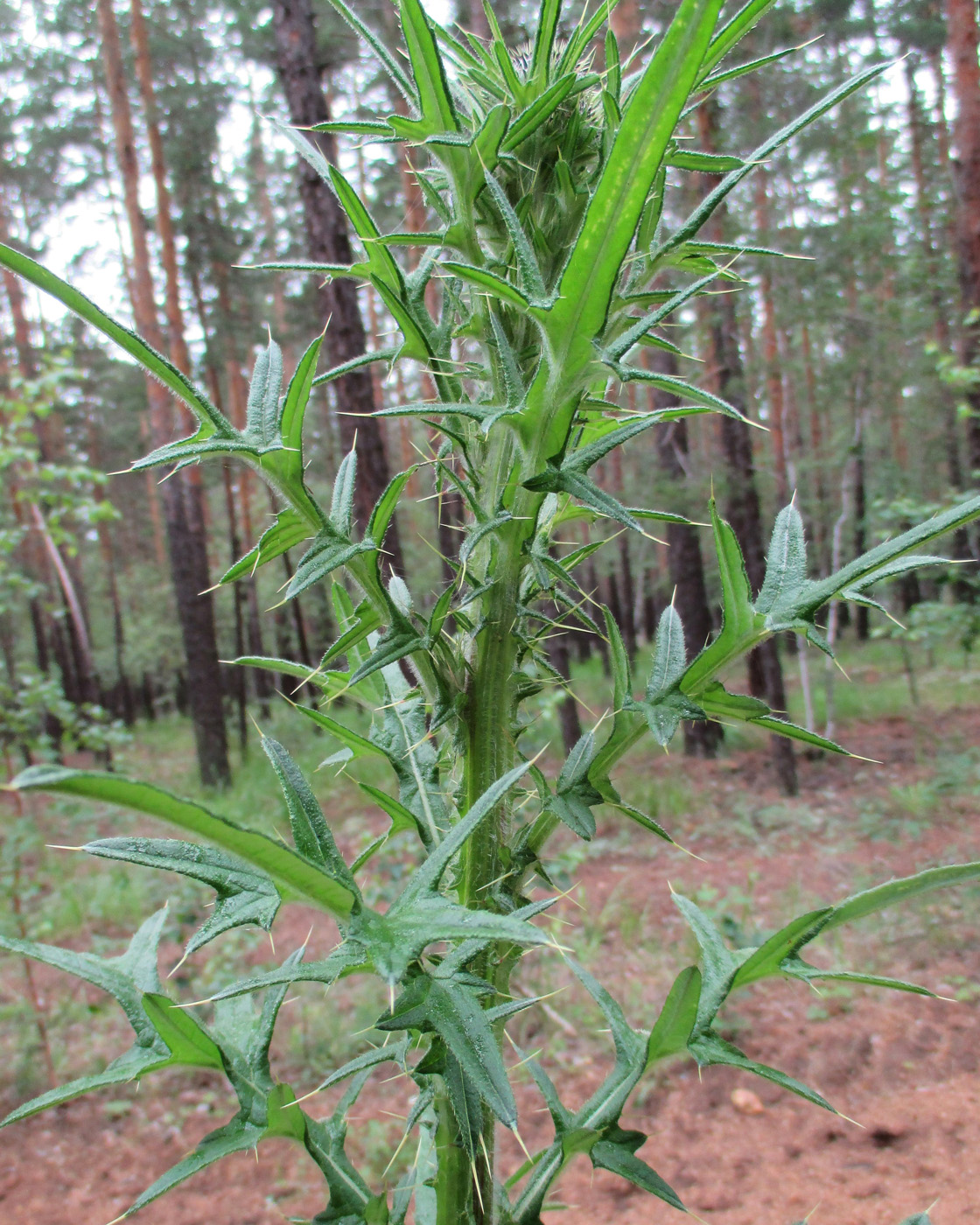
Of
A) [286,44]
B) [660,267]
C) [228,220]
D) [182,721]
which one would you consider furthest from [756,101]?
[182,721]

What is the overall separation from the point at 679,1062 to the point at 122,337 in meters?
4.43

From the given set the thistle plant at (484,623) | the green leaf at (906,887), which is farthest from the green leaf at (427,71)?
the green leaf at (906,887)

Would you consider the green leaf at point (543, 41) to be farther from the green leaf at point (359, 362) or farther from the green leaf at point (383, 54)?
the green leaf at point (359, 362)

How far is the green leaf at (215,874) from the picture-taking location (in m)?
0.61

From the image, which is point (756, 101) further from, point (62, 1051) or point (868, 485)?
point (868, 485)

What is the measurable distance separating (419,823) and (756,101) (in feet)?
39.7

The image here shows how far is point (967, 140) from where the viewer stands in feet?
24.0

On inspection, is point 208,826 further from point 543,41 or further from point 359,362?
point 543,41

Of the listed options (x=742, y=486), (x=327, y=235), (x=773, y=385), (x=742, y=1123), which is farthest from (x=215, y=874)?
(x=773, y=385)

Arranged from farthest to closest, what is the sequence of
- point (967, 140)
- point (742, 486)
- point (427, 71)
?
point (742, 486) → point (967, 140) → point (427, 71)

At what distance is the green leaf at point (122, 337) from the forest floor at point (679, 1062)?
1.32m

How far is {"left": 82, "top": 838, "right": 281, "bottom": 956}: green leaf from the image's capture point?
611 millimetres

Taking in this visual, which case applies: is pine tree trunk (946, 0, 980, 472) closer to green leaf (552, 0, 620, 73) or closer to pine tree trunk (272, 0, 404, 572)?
pine tree trunk (272, 0, 404, 572)

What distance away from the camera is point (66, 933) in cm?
612
